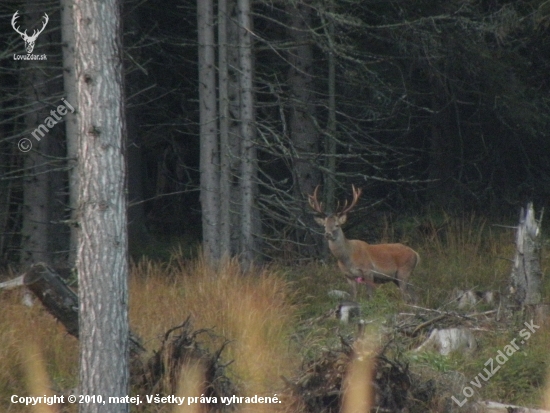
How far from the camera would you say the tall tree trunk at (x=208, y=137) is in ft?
46.2

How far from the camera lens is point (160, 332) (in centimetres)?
900

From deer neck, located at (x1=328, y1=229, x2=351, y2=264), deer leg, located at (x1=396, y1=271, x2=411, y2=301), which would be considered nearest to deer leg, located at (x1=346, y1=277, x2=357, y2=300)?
deer neck, located at (x1=328, y1=229, x2=351, y2=264)

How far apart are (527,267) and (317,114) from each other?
804 centimetres

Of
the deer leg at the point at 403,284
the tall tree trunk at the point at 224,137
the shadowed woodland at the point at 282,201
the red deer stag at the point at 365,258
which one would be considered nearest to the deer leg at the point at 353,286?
the red deer stag at the point at 365,258

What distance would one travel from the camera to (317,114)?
18141 millimetres

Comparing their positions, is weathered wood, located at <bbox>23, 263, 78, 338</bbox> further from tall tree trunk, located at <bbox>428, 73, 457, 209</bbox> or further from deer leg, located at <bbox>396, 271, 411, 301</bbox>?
tall tree trunk, located at <bbox>428, 73, 457, 209</bbox>

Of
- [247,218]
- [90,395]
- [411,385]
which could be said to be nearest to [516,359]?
[411,385]

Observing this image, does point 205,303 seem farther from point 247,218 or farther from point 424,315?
point 247,218

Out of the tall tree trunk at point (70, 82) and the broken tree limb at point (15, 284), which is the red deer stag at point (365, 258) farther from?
the broken tree limb at point (15, 284)

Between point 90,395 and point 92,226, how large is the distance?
3.89ft

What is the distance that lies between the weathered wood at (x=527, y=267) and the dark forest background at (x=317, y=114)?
9.18 ft

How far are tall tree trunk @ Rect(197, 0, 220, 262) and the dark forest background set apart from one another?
0.32 metres

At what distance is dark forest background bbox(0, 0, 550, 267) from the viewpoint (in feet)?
48.0

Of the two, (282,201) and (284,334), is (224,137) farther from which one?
(284,334)
